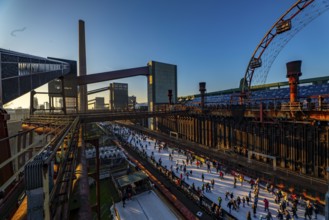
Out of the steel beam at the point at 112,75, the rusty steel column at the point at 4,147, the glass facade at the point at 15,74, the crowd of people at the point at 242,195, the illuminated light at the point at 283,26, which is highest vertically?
the illuminated light at the point at 283,26

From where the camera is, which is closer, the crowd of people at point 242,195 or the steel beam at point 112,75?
the crowd of people at point 242,195

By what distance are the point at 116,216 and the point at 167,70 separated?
40489 mm

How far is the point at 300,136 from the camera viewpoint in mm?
14156

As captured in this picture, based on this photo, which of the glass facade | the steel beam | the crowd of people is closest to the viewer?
the glass facade

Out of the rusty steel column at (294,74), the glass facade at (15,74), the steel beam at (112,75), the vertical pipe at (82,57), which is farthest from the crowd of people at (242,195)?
the vertical pipe at (82,57)

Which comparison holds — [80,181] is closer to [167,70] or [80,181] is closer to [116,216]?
[116,216]

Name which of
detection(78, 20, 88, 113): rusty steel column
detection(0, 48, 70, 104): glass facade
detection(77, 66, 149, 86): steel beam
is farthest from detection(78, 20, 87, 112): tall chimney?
detection(0, 48, 70, 104): glass facade

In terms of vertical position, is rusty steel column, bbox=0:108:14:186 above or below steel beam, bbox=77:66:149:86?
below

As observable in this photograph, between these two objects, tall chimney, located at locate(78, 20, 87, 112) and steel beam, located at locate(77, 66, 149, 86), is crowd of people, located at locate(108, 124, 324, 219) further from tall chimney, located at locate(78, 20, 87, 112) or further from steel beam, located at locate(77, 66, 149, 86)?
tall chimney, located at locate(78, 20, 87, 112)

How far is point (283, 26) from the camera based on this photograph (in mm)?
26359

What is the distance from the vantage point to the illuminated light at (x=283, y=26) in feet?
84.1

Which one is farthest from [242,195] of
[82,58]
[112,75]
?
[82,58]

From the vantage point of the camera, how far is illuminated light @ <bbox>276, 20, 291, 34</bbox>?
2562cm

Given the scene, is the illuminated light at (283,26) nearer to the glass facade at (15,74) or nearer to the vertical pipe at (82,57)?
the glass facade at (15,74)
